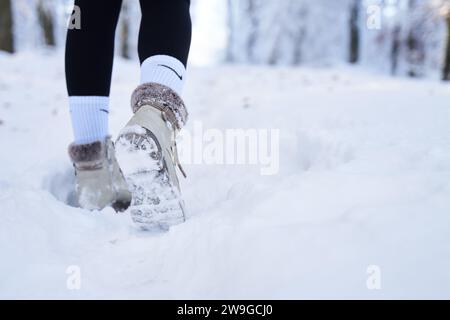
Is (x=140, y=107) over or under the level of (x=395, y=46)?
under

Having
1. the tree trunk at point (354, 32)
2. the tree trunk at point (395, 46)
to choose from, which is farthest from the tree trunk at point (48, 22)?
the tree trunk at point (395, 46)

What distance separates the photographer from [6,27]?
24.0 feet

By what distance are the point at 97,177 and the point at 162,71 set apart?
0.41 metres

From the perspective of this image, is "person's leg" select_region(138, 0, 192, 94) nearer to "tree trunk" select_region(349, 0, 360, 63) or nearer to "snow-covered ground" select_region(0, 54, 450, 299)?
"snow-covered ground" select_region(0, 54, 450, 299)

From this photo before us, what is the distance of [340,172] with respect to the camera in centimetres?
107

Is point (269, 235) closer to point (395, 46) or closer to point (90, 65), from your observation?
point (90, 65)

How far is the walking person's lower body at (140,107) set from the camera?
3.35 ft

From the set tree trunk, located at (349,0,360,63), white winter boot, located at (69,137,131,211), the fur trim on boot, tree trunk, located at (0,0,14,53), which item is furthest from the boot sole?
tree trunk, located at (349,0,360,63)

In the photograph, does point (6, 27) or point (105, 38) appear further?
point (6, 27)

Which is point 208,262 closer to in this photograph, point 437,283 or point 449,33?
point 437,283

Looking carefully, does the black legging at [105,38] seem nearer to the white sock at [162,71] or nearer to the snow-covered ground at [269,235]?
the white sock at [162,71]

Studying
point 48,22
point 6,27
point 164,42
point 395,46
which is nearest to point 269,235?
point 164,42
